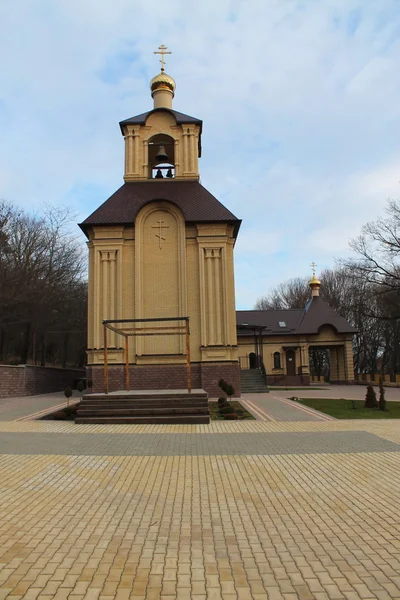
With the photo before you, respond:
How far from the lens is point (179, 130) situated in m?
23.3

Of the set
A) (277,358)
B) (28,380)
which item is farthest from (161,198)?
(277,358)

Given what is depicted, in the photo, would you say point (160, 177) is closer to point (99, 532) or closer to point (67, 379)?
point (67, 379)

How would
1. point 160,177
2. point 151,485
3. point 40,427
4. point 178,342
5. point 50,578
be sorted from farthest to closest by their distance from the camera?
point 160,177
point 178,342
point 40,427
point 151,485
point 50,578

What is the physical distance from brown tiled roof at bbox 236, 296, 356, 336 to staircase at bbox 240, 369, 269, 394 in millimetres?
9426

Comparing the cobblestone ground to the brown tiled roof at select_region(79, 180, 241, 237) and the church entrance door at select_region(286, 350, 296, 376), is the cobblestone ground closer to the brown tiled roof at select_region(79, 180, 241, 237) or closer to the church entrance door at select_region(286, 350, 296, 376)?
the brown tiled roof at select_region(79, 180, 241, 237)

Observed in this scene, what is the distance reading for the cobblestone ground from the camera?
362 cm

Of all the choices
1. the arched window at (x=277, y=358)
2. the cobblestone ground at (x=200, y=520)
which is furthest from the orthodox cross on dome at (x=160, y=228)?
the arched window at (x=277, y=358)

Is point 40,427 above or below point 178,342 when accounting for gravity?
below

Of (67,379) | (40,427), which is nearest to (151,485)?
(40,427)

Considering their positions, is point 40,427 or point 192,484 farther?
point 40,427

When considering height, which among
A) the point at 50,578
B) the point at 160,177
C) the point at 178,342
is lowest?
the point at 50,578

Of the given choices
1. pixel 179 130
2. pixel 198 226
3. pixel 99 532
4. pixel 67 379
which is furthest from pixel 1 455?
pixel 67 379

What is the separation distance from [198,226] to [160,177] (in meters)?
3.72

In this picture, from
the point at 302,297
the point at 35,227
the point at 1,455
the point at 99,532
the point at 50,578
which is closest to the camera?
the point at 50,578
